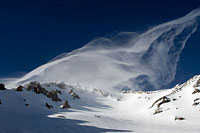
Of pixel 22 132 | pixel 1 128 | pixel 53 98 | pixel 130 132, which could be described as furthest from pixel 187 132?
pixel 53 98

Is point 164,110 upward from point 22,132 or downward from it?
upward

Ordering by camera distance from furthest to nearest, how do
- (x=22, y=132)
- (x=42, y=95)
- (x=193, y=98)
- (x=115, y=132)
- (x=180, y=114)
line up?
(x=42, y=95)
(x=193, y=98)
(x=180, y=114)
(x=115, y=132)
(x=22, y=132)

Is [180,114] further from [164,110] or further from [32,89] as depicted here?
[32,89]

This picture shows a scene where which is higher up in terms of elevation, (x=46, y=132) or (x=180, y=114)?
(x=180, y=114)

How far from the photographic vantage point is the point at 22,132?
19.4m

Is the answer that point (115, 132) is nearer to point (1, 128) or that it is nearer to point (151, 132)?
point (151, 132)

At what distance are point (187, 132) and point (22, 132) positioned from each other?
21612 millimetres

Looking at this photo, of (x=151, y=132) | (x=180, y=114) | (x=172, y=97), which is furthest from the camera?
(x=172, y=97)

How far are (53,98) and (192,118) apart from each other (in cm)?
5135

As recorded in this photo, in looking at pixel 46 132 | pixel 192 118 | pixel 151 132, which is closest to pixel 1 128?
pixel 46 132

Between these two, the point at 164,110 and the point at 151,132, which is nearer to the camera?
the point at 151,132

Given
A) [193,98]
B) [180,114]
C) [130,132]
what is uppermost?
[193,98]

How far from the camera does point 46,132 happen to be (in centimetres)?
2061

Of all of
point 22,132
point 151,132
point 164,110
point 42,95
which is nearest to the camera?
point 22,132
